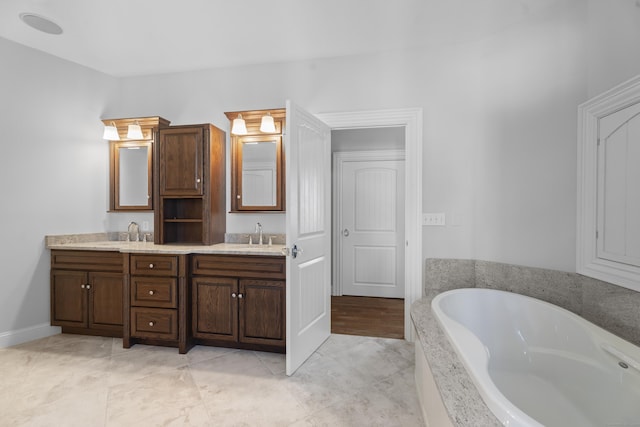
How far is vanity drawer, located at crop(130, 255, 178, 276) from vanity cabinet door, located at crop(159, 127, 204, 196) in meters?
0.64

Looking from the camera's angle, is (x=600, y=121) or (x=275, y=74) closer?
(x=600, y=121)

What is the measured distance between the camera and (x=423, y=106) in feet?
9.84

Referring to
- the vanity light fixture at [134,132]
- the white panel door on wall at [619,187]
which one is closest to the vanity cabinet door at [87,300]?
the vanity light fixture at [134,132]

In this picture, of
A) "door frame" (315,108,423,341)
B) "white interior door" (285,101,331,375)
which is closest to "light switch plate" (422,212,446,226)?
"door frame" (315,108,423,341)

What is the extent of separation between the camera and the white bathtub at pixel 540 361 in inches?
54.8

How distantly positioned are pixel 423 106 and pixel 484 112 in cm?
49

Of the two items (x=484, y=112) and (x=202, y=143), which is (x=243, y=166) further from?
(x=484, y=112)

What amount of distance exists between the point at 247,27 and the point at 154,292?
2.25 metres

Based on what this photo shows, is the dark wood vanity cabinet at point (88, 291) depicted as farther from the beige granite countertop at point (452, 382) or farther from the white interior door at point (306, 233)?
the beige granite countertop at point (452, 382)

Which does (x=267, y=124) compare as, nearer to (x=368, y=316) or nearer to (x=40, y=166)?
(x=40, y=166)

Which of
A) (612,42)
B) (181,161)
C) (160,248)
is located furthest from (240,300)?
(612,42)

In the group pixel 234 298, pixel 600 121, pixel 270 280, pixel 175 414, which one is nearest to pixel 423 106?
pixel 600 121

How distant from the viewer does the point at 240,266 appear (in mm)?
2773

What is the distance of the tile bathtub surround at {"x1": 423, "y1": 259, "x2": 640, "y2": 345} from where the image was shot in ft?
5.85
